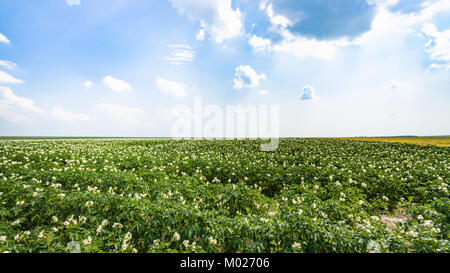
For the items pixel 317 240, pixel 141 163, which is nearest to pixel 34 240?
pixel 317 240

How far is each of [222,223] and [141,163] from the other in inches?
362

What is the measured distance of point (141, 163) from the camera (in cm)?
1120

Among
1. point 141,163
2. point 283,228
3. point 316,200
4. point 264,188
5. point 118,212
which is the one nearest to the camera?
point 283,228

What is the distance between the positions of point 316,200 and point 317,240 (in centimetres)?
223

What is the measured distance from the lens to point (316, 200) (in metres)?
5.09

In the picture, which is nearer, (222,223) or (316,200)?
(222,223)
